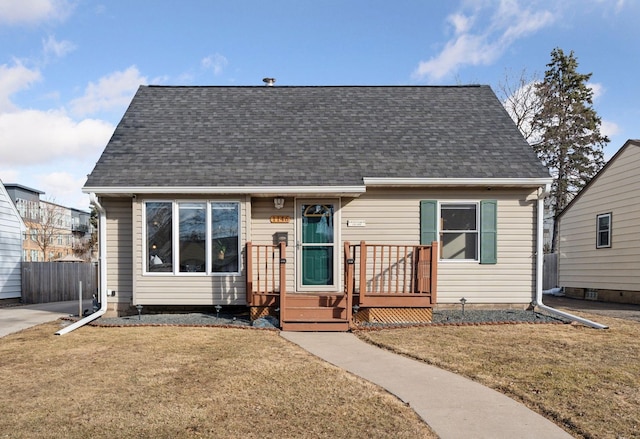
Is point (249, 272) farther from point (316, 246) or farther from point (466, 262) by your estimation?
point (466, 262)

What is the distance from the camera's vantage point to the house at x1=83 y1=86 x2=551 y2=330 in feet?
29.5

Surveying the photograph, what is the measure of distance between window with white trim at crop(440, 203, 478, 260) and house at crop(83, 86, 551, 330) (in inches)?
0.8

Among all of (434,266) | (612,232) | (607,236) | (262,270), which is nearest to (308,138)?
(262,270)

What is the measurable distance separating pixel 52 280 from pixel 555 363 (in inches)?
617

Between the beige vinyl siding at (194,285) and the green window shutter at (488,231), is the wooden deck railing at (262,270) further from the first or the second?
the green window shutter at (488,231)

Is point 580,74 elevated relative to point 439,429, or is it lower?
elevated

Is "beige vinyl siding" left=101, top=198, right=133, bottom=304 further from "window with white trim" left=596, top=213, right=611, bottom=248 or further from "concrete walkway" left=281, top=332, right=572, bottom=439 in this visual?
"window with white trim" left=596, top=213, right=611, bottom=248

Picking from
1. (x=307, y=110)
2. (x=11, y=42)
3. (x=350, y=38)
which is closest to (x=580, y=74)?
(x=350, y=38)

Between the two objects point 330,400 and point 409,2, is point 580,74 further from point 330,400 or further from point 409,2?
point 330,400

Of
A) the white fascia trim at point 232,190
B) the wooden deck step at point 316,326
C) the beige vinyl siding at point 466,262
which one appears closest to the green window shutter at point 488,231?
the beige vinyl siding at point 466,262

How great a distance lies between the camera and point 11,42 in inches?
523

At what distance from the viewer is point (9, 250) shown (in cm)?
1506

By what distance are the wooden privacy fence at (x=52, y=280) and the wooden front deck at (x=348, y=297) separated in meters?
8.37

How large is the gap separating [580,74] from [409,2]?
20.3m
